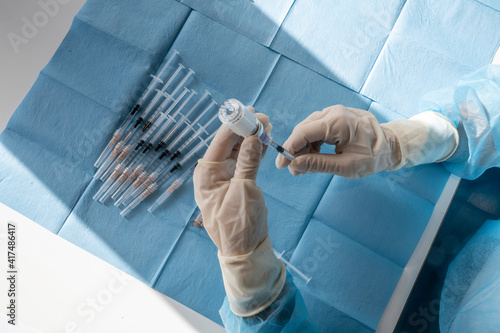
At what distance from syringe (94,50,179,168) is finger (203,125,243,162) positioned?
88cm

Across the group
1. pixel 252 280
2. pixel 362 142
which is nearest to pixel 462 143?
pixel 362 142

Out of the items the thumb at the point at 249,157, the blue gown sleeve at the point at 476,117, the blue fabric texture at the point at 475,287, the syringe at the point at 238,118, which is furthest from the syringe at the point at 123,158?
the blue fabric texture at the point at 475,287

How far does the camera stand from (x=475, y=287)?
2.00m

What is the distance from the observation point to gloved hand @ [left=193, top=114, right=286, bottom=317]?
5.59 ft

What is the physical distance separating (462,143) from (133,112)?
2122 millimetres

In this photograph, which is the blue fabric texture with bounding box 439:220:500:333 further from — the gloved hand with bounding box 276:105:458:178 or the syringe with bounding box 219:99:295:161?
the syringe with bounding box 219:99:295:161

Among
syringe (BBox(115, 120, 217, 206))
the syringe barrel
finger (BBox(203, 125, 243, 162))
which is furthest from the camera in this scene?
syringe (BBox(115, 120, 217, 206))

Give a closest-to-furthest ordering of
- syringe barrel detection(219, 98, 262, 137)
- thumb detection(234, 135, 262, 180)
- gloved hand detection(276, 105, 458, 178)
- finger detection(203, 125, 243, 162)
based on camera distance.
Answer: syringe barrel detection(219, 98, 262, 137), thumb detection(234, 135, 262, 180), finger detection(203, 125, 243, 162), gloved hand detection(276, 105, 458, 178)

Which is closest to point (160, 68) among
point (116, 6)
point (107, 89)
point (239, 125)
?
point (107, 89)

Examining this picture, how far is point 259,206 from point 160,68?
1.32 m

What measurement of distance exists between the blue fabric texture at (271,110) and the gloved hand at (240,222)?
60cm

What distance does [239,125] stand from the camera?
1.42 m

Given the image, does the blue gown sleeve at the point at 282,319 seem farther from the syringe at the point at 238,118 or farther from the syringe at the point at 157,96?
the syringe at the point at 157,96

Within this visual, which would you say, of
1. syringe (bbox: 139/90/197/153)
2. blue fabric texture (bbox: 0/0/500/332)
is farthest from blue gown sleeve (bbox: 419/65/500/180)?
syringe (bbox: 139/90/197/153)
